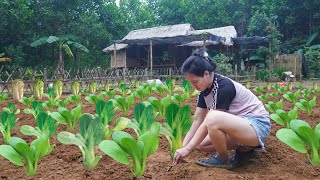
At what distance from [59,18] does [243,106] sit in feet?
82.8

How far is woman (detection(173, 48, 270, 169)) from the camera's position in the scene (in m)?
2.60

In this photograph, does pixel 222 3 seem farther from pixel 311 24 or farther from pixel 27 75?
pixel 27 75

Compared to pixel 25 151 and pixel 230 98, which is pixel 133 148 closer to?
pixel 25 151

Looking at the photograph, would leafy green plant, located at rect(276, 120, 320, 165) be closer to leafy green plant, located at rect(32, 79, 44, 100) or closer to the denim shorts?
the denim shorts

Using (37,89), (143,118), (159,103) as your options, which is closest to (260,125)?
(143,118)

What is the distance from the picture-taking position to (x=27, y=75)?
12062mm

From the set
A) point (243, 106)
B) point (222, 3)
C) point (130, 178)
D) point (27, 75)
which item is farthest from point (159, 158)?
point (222, 3)

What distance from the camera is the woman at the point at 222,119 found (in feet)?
8.54

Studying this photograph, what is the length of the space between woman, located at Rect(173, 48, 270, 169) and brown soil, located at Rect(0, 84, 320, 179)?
14 cm

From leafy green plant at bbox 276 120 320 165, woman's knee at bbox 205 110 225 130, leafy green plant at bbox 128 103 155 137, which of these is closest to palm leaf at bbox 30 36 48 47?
leafy green plant at bbox 128 103 155 137

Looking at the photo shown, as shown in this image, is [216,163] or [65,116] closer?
[216,163]

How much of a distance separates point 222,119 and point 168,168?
1.81ft

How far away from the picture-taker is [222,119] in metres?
2.57

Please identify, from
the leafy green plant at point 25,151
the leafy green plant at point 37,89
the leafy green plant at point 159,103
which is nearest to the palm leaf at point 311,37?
the leafy green plant at point 37,89
